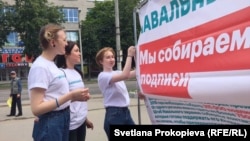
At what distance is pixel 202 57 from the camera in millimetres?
2258

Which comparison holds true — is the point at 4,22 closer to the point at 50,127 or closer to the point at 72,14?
the point at 72,14

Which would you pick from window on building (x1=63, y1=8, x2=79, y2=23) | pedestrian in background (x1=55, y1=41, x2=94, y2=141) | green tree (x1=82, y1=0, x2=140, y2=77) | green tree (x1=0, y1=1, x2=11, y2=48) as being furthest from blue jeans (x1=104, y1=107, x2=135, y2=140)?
window on building (x1=63, y1=8, x2=79, y2=23)

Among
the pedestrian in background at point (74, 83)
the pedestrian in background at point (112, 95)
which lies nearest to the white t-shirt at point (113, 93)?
the pedestrian in background at point (112, 95)

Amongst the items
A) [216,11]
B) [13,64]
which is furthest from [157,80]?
[13,64]

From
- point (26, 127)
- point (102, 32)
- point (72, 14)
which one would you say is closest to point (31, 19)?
point (102, 32)

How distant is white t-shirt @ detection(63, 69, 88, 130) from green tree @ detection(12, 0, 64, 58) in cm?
3648

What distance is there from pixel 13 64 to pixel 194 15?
55.9 m

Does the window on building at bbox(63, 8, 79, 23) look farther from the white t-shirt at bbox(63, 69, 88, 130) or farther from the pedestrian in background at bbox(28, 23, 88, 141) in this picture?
the pedestrian in background at bbox(28, 23, 88, 141)

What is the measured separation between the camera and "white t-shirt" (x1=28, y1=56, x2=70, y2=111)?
292cm

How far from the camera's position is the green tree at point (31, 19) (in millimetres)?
39906

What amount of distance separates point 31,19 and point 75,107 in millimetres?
37692

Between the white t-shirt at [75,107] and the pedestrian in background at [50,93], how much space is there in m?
0.84

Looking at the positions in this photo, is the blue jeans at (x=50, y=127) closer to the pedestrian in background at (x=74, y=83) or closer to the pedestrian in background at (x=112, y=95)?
the pedestrian in background at (x=74, y=83)

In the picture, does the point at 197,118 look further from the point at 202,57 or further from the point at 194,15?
the point at 194,15
